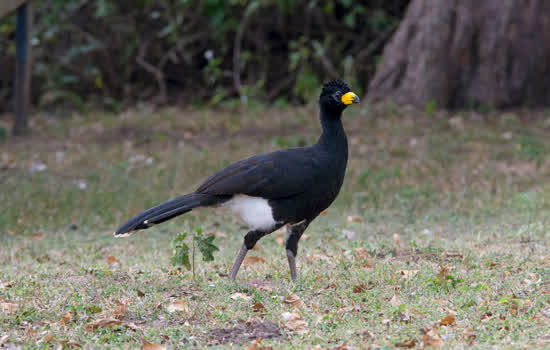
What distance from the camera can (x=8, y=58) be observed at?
14047 millimetres

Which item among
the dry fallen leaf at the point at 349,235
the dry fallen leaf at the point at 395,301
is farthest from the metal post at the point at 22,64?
the dry fallen leaf at the point at 395,301

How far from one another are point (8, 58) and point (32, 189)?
20.7ft

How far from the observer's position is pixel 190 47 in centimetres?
1476

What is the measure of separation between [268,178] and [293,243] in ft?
1.78

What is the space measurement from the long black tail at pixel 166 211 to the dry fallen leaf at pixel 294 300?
85cm

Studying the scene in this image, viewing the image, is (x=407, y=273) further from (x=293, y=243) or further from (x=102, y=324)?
(x=102, y=324)

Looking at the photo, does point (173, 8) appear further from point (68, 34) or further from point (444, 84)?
point (444, 84)

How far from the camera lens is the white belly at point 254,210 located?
16.2ft

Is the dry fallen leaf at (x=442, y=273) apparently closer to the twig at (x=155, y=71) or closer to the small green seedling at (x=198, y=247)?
the small green seedling at (x=198, y=247)

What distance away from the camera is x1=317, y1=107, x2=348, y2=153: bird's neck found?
17.0 feet

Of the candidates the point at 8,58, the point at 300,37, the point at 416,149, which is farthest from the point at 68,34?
the point at 416,149

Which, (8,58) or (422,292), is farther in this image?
(8,58)

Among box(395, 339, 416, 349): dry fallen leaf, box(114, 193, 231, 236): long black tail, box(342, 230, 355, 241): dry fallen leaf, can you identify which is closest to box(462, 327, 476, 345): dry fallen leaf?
box(395, 339, 416, 349): dry fallen leaf

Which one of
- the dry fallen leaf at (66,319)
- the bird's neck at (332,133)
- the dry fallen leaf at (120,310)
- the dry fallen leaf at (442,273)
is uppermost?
the bird's neck at (332,133)
